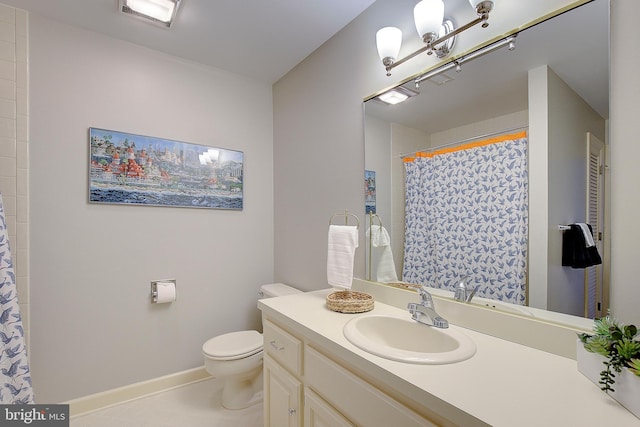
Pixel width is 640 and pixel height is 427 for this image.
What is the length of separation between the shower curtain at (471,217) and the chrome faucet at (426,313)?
16cm

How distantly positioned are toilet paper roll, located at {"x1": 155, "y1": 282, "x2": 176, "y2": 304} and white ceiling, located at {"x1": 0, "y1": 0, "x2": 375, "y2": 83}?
1762 mm

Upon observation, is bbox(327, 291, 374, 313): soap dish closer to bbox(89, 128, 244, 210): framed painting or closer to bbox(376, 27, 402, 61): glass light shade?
bbox(376, 27, 402, 61): glass light shade

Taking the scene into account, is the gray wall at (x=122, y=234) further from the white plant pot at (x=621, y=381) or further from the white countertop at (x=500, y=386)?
the white plant pot at (x=621, y=381)

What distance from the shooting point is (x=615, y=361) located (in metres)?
0.69

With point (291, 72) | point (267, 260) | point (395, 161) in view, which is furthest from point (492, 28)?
point (267, 260)

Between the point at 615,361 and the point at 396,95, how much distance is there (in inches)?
52.9

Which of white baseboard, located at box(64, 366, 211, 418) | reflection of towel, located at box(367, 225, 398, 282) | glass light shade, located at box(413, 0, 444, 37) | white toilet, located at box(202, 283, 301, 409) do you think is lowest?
white baseboard, located at box(64, 366, 211, 418)

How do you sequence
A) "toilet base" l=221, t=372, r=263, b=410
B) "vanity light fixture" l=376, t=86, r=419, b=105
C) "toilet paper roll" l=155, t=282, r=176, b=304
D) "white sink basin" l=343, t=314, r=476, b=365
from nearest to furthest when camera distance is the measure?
"white sink basin" l=343, t=314, r=476, b=365 < "vanity light fixture" l=376, t=86, r=419, b=105 < "toilet base" l=221, t=372, r=263, b=410 < "toilet paper roll" l=155, t=282, r=176, b=304

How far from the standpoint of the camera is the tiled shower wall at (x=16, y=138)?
67.3 inches

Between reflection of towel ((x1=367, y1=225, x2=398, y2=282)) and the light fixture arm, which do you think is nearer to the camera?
the light fixture arm

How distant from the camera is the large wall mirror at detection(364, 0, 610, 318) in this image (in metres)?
0.94

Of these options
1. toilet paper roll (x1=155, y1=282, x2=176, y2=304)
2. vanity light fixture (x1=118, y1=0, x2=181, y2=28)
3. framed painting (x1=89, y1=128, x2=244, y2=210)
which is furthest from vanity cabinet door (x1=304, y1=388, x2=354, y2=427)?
vanity light fixture (x1=118, y1=0, x2=181, y2=28)

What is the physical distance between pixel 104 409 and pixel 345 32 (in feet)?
9.82

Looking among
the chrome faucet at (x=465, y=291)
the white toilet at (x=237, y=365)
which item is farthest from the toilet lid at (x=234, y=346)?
the chrome faucet at (x=465, y=291)
